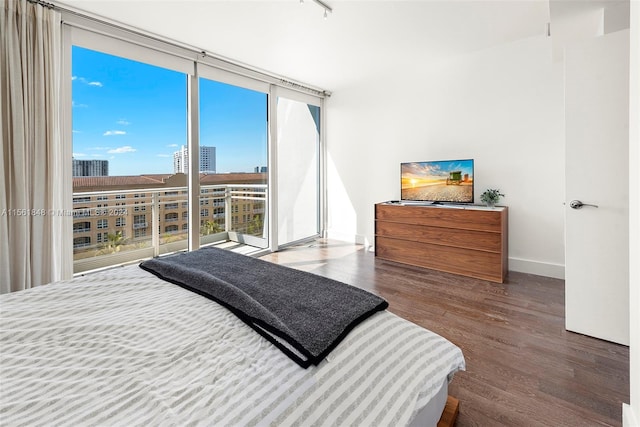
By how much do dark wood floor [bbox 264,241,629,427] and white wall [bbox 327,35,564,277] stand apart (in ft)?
2.45

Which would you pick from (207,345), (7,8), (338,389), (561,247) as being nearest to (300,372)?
(338,389)

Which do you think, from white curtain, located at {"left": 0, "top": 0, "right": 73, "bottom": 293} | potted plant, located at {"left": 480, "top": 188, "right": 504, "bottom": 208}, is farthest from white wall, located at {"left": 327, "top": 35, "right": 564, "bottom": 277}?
white curtain, located at {"left": 0, "top": 0, "right": 73, "bottom": 293}

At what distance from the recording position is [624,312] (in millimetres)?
2033

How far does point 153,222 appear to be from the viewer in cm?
396

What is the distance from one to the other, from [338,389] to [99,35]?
3.65 meters

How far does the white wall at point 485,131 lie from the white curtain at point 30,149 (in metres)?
3.79

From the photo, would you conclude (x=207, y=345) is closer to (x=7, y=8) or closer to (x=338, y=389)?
(x=338, y=389)

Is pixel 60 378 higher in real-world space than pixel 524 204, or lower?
lower

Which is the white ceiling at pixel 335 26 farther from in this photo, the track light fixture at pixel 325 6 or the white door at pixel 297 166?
the white door at pixel 297 166

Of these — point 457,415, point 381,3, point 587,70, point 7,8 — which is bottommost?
point 457,415

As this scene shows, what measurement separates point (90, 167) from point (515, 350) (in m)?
4.08

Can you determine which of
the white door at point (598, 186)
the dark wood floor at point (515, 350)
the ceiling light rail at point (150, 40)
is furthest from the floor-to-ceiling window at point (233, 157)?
the white door at point (598, 186)

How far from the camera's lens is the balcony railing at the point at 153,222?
10.9 ft
